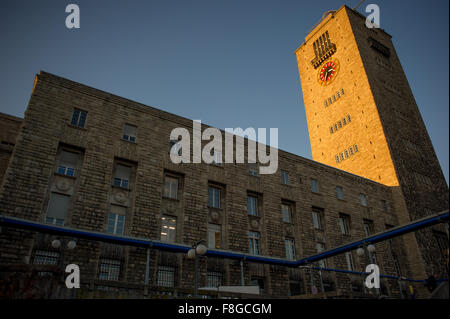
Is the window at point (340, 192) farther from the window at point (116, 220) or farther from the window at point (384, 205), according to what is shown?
the window at point (116, 220)

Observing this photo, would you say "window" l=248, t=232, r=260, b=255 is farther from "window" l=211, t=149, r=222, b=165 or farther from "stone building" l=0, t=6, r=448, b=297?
"window" l=211, t=149, r=222, b=165

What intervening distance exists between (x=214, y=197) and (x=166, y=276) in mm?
7034

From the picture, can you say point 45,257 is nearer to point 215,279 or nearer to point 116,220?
point 116,220

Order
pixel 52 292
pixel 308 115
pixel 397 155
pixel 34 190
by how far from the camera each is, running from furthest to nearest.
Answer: pixel 308 115, pixel 397 155, pixel 34 190, pixel 52 292

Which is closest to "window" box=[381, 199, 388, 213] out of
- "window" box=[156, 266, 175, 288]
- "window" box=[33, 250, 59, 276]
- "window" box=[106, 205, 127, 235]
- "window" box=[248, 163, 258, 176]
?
"window" box=[248, 163, 258, 176]

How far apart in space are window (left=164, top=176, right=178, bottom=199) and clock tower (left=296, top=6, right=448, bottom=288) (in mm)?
24908

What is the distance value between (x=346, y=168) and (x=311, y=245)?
19704mm

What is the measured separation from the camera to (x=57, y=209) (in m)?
18.0

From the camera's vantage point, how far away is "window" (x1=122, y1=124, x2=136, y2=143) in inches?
878

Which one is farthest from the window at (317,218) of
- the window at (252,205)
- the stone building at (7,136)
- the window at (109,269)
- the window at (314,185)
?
the stone building at (7,136)

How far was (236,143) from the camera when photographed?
88.1 feet

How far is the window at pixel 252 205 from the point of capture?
25145mm
